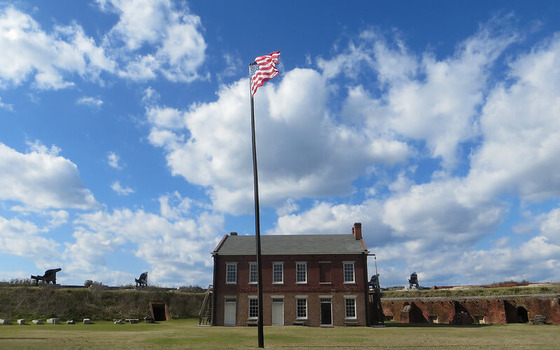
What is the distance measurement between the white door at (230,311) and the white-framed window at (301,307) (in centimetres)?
572

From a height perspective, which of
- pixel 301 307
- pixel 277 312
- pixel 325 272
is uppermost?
pixel 325 272

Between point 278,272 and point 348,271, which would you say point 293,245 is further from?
point 348,271

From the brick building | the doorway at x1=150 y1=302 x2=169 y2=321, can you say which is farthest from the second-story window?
the doorway at x1=150 y1=302 x2=169 y2=321

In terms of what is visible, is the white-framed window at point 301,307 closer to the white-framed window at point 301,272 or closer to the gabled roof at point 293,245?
the white-framed window at point 301,272

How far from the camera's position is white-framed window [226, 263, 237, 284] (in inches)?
1467

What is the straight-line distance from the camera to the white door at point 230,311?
36469 mm

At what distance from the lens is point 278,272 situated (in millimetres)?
37219

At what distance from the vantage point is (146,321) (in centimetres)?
3953

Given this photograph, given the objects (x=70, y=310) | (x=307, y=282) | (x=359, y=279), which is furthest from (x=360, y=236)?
(x=70, y=310)

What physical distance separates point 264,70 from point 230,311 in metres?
24.8

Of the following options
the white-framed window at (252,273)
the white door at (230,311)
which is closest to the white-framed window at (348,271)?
the white-framed window at (252,273)

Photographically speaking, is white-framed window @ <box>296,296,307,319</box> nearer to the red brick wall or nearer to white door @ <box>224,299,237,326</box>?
the red brick wall

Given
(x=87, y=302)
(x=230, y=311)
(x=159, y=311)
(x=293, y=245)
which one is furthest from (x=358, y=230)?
(x=87, y=302)

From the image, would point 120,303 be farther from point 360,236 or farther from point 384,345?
point 384,345
